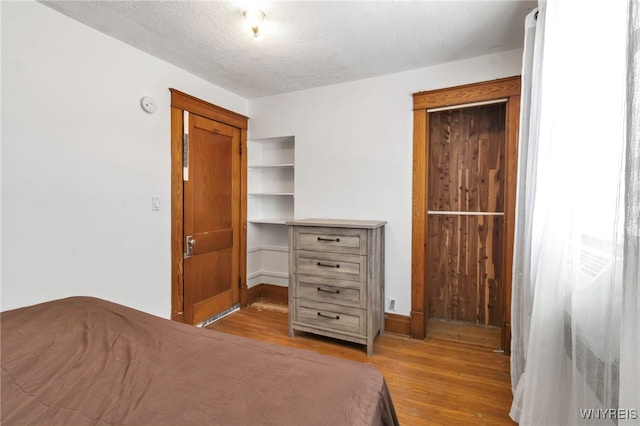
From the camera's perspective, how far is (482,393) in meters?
1.87

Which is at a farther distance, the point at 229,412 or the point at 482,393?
the point at 482,393

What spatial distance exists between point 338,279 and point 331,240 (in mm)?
335

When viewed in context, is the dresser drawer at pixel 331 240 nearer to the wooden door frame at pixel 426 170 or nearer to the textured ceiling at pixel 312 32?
the wooden door frame at pixel 426 170

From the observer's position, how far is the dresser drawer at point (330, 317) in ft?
7.85

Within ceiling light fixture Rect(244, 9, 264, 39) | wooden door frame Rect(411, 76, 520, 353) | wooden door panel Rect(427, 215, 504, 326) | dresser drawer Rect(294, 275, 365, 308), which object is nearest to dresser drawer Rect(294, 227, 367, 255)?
dresser drawer Rect(294, 275, 365, 308)

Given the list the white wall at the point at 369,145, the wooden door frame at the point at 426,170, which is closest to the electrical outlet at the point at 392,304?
the white wall at the point at 369,145

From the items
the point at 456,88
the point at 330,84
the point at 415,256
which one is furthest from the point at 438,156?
the point at 330,84

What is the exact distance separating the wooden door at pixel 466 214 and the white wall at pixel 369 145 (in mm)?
368

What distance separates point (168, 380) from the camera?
88 cm

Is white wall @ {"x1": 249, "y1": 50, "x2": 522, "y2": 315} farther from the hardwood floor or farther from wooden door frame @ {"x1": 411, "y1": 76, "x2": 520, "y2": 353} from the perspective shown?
the hardwood floor

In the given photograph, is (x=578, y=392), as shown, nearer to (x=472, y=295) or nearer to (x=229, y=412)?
(x=229, y=412)

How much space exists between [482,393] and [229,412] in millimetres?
1823

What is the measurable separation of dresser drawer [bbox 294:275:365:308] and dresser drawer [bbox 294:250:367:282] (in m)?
0.06

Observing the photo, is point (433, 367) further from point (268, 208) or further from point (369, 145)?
point (268, 208)
